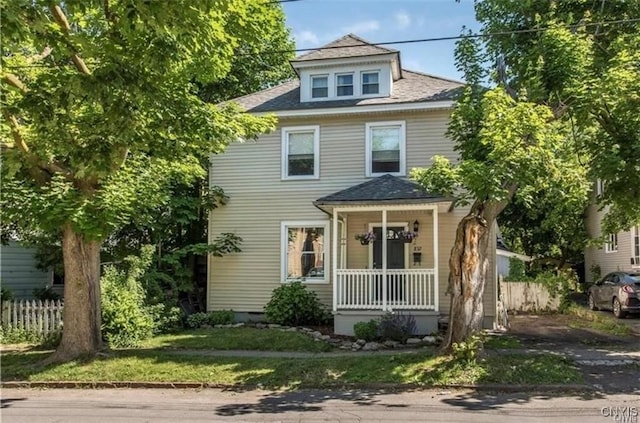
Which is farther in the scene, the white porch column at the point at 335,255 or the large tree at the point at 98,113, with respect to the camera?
the white porch column at the point at 335,255

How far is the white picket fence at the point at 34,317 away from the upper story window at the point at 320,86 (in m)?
9.28

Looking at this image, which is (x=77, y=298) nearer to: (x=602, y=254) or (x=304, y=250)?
(x=304, y=250)

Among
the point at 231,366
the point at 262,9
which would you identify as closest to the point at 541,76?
the point at 262,9

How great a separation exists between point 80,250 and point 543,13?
36.9 ft

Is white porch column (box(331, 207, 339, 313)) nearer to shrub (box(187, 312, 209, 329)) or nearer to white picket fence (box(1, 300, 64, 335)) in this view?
shrub (box(187, 312, 209, 329))

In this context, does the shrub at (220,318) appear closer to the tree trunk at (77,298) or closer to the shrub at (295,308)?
the shrub at (295,308)

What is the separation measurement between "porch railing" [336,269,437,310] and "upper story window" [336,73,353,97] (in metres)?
5.83

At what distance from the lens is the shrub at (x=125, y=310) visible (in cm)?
1155

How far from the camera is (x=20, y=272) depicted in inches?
674

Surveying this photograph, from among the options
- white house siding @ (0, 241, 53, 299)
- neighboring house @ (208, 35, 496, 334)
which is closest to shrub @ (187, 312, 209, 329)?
neighboring house @ (208, 35, 496, 334)

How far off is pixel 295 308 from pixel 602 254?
1847 centimetres

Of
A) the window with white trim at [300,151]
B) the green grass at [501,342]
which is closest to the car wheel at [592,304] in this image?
the green grass at [501,342]

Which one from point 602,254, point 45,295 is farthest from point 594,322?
point 45,295

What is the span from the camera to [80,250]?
10.1m
